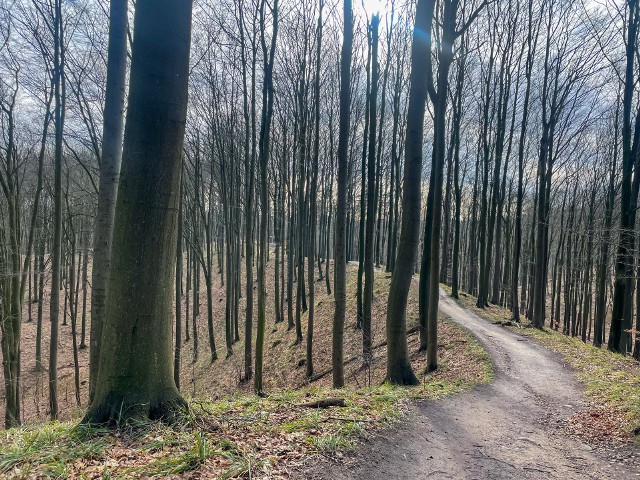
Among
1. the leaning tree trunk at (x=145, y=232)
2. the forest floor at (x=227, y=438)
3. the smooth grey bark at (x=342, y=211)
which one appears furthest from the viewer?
the smooth grey bark at (x=342, y=211)

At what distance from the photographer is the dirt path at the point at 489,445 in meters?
3.97

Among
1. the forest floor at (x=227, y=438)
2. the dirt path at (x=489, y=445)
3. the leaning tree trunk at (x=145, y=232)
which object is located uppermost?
the leaning tree trunk at (x=145, y=232)

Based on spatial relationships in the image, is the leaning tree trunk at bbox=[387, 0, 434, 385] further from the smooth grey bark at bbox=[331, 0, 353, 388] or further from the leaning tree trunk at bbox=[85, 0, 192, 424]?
the leaning tree trunk at bbox=[85, 0, 192, 424]

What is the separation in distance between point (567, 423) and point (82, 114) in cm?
1522

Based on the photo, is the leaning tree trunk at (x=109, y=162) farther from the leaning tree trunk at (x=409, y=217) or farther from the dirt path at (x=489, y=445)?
the leaning tree trunk at (x=409, y=217)

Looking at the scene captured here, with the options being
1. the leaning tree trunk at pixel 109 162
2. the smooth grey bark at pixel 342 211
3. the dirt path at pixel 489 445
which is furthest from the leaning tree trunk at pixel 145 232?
the smooth grey bark at pixel 342 211

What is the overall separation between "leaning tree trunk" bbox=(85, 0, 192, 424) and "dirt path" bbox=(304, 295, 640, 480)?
6.07 feet

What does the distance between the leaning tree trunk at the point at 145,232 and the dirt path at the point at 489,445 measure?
1849 millimetres

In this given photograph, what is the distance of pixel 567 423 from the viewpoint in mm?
6082

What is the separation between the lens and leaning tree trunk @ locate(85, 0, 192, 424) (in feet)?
11.7

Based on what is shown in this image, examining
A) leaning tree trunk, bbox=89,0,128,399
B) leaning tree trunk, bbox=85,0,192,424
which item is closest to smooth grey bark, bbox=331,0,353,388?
leaning tree trunk, bbox=89,0,128,399

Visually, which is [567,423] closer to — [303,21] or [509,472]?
[509,472]

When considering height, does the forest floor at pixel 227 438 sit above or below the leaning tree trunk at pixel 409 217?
below

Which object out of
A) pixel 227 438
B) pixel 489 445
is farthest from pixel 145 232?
pixel 489 445
